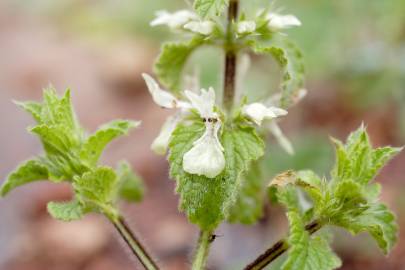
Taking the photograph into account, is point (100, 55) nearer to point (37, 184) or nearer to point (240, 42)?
point (37, 184)

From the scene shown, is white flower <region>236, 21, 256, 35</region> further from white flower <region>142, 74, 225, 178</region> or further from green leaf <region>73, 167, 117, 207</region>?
green leaf <region>73, 167, 117, 207</region>

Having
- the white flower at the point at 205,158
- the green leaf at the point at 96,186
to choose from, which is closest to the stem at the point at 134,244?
the green leaf at the point at 96,186

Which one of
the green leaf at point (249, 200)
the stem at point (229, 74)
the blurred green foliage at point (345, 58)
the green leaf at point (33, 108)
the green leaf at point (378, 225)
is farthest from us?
the blurred green foliage at point (345, 58)

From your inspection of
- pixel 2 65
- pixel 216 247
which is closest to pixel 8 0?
pixel 2 65

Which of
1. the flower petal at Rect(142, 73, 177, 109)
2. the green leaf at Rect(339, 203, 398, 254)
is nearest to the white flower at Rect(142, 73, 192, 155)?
the flower petal at Rect(142, 73, 177, 109)

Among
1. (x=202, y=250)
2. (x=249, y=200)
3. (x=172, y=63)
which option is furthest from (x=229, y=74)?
(x=202, y=250)

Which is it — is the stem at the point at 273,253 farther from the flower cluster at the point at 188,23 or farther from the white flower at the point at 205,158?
the flower cluster at the point at 188,23

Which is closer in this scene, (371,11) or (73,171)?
(73,171)
